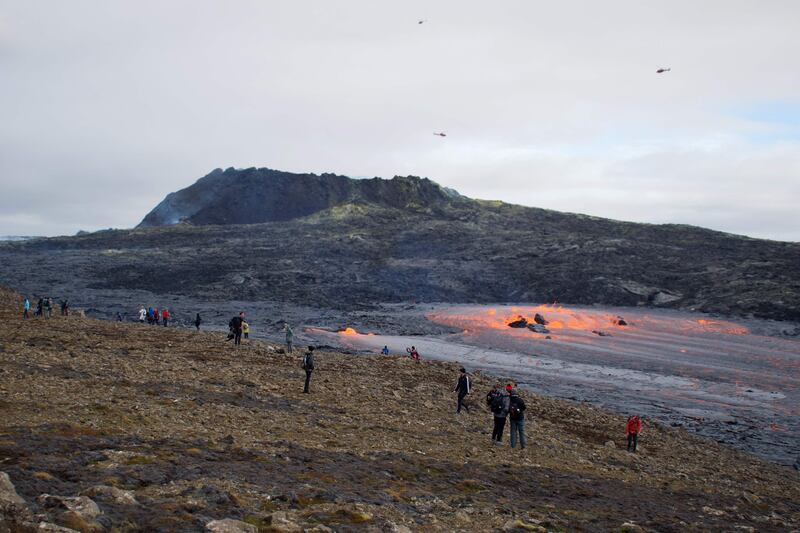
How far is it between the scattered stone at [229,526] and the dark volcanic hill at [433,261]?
65449mm

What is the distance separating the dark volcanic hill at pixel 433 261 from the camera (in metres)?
81.4

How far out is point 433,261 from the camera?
98750mm

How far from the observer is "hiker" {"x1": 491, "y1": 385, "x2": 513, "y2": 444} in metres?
19.3

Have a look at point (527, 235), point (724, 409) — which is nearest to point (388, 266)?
point (527, 235)

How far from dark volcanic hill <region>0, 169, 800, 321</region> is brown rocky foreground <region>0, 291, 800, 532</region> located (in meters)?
51.8

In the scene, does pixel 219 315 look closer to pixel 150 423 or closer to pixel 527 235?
pixel 150 423

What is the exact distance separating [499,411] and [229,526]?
11503 mm

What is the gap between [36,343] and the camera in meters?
26.2

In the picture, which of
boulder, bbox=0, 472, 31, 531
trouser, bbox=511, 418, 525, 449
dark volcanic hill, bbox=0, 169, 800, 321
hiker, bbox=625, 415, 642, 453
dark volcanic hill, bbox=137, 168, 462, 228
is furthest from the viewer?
dark volcanic hill, bbox=137, 168, 462, 228

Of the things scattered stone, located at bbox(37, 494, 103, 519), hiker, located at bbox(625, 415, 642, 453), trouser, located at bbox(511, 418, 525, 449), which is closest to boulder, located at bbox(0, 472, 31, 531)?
scattered stone, located at bbox(37, 494, 103, 519)

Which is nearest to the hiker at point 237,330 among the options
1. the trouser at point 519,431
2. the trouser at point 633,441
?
the trouser at point 519,431

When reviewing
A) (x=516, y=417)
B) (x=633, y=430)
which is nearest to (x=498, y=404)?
(x=516, y=417)

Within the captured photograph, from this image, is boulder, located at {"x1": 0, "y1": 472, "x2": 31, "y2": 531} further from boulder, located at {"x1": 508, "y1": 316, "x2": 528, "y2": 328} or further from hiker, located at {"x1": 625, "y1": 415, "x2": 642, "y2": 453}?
boulder, located at {"x1": 508, "y1": 316, "x2": 528, "y2": 328}

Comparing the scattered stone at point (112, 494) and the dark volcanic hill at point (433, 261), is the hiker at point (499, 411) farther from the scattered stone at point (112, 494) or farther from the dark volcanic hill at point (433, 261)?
the dark volcanic hill at point (433, 261)
